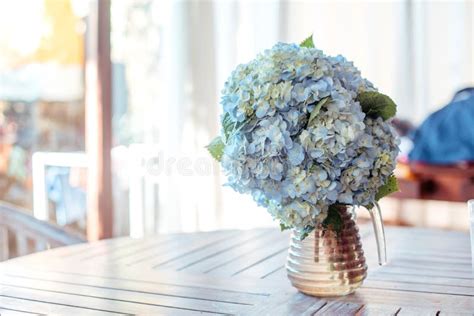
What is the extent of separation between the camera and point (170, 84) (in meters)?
Result: 3.76

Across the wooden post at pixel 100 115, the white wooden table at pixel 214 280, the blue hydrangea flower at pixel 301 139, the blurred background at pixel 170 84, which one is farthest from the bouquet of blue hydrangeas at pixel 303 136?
the blurred background at pixel 170 84

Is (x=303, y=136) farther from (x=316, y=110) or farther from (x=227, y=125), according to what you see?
(x=227, y=125)

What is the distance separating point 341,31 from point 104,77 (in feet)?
4.68

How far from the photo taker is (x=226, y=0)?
3895 mm

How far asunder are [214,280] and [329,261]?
27cm

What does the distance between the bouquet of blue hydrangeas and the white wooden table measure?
181 mm

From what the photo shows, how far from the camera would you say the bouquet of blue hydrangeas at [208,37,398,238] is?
1.16 meters

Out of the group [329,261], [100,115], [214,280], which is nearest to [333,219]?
[329,261]

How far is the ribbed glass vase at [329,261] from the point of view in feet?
4.17

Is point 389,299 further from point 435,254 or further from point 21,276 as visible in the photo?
point 21,276

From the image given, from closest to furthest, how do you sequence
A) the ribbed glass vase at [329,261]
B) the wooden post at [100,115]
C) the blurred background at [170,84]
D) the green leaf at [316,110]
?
the green leaf at [316,110], the ribbed glass vase at [329,261], the wooden post at [100,115], the blurred background at [170,84]

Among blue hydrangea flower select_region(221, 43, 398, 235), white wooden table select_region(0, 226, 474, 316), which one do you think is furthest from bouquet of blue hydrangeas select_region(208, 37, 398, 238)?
white wooden table select_region(0, 226, 474, 316)

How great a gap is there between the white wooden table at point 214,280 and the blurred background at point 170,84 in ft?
5.74

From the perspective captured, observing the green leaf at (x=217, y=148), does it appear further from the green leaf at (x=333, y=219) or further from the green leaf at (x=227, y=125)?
the green leaf at (x=333, y=219)
